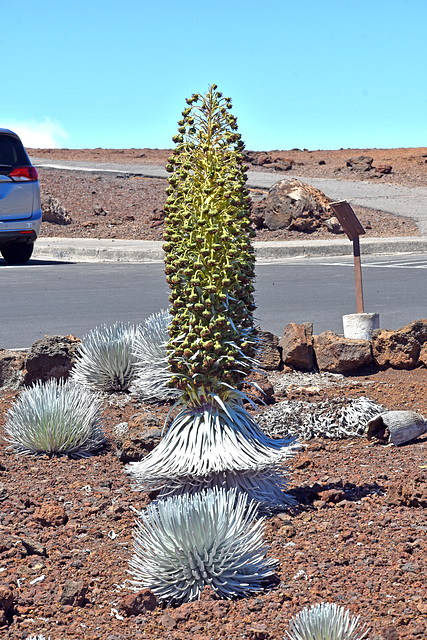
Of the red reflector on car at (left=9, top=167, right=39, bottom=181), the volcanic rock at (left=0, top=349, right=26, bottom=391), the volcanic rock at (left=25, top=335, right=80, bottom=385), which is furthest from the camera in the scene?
the red reflector on car at (left=9, top=167, right=39, bottom=181)

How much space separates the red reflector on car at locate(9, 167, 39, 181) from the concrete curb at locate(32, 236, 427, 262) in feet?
11.4

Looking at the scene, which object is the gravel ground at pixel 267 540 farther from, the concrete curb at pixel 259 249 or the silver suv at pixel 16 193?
the concrete curb at pixel 259 249

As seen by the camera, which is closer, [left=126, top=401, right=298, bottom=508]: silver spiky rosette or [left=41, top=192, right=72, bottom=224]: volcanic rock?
[left=126, top=401, right=298, bottom=508]: silver spiky rosette

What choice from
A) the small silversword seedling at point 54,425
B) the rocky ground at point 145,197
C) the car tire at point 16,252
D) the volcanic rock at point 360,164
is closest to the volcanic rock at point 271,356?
the small silversword seedling at point 54,425

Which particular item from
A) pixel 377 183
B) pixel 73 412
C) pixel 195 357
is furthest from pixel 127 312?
pixel 377 183

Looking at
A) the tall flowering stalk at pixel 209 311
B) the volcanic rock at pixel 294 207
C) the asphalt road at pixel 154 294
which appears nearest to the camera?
the tall flowering stalk at pixel 209 311

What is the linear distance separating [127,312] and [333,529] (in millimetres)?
6326

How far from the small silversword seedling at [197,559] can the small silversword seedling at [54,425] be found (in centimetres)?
177

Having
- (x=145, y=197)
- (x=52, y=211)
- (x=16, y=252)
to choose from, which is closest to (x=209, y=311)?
(x=16, y=252)

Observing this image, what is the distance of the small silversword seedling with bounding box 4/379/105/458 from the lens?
15.5ft

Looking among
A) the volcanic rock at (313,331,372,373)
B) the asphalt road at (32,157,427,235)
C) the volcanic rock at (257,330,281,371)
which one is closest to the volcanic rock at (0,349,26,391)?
the volcanic rock at (257,330,281,371)

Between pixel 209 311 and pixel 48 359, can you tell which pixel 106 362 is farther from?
pixel 209 311

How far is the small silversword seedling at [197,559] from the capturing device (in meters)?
2.99

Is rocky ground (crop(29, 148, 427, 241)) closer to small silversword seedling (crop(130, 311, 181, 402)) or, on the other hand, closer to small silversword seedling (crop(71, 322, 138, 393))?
small silversword seedling (crop(71, 322, 138, 393))
